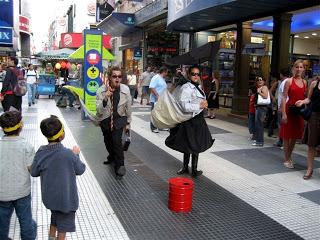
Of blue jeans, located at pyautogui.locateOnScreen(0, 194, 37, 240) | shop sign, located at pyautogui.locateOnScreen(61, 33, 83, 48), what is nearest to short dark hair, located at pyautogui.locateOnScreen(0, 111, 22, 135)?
blue jeans, located at pyautogui.locateOnScreen(0, 194, 37, 240)

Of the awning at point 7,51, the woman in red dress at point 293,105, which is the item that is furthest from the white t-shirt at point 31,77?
the woman in red dress at point 293,105

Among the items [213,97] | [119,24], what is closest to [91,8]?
[119,24]

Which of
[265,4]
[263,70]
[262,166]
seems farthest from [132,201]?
[263,70]

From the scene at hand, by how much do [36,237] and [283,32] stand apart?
10.1 m

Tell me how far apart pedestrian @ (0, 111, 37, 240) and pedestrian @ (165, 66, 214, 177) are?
9.66 feet

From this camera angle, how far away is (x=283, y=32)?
11.9 meters

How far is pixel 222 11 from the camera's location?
11.4 m

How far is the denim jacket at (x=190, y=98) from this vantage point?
19.4 ft

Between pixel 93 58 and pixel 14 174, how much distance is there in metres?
8.46

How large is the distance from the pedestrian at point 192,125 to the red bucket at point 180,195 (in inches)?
50.8

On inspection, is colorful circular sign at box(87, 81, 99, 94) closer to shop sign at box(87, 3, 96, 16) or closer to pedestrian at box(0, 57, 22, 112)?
pedestrian at box(0, 57, 22, 112)

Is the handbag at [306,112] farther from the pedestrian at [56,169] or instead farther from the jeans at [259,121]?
the pedestrian at [56,169]

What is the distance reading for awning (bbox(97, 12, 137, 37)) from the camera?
2271 cm

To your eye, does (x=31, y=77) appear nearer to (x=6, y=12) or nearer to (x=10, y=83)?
(x=10, y=83)
